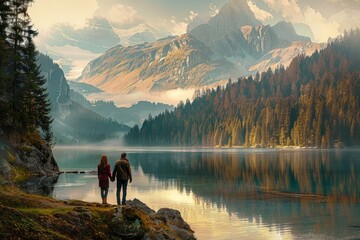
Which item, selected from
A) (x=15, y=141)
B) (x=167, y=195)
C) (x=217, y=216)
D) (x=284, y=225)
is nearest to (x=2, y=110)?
(x=15, y=141)

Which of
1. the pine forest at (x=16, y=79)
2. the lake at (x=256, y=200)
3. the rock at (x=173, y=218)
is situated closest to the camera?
the rock at (x=173, y=218)

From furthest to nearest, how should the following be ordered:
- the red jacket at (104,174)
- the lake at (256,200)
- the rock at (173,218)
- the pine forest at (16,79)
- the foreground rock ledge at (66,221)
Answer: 1. the pine forest at (16,79)
2. the lake at (256,200)
3. the rock at (173,218)
4. the red jacket at (104,174)
5. the foreground rock ledge at (66,221)

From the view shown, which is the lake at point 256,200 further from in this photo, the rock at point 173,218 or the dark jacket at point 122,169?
the dark jacket at point 122,169

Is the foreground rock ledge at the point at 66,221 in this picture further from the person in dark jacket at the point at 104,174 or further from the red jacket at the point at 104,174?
the red jacket at the point at 104,174

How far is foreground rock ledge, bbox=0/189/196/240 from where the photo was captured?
19.9 m

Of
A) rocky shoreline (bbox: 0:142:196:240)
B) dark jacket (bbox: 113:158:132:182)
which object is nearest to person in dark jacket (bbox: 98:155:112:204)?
dark jacket (bbox: 113:158:132:182)

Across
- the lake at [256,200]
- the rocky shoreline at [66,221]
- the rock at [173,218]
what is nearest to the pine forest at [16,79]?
the lake at [256,200]

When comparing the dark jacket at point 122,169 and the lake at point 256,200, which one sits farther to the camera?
the lake at point 256,200

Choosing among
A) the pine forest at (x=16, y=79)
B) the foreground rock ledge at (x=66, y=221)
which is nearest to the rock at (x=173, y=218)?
the foreground rock ledge at (x=66, y=221)

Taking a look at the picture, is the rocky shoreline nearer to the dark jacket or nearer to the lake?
the dark jacket

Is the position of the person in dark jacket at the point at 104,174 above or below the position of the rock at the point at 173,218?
above

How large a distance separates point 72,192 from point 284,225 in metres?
35.5

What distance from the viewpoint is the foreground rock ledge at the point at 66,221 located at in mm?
19891

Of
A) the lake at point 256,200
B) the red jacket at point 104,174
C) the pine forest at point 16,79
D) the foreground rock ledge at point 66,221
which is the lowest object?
the lake at point 256,200
